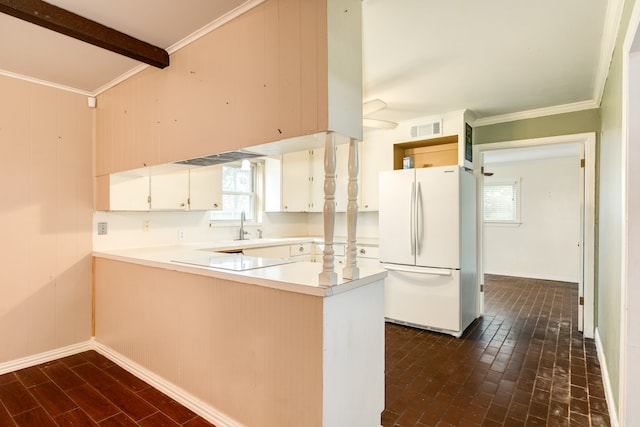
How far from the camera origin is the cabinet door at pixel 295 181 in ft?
15.0

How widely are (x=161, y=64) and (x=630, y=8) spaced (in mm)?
2744

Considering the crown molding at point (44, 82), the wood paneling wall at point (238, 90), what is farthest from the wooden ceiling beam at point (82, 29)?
the crown molding at point (44, 82)

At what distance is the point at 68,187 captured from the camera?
9.66 feet

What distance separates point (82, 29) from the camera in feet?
6.37

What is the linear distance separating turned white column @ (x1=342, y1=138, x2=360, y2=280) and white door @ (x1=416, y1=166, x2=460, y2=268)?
2.01 metres

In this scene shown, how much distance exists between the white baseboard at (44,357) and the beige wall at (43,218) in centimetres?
4

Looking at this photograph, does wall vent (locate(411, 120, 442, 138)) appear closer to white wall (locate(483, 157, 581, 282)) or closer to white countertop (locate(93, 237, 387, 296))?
white countertop (locate(93, 237, 387, 296))

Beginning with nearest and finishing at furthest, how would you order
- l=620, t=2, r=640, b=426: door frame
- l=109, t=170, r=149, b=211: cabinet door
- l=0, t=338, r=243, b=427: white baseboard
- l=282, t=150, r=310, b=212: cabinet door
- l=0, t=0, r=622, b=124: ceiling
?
l=620, t=2, r=640, b=426: door frame, l=0, t=0, r=622, b=124: ceiling, l=0, t=338, r=243, b=427: white baseboard, l=109, t=170, r=149, b=211: cabinet door, l=282, t=150, r=310, b=212: cabinet door

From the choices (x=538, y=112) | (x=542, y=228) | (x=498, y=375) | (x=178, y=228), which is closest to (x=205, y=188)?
(x=178, y=228)

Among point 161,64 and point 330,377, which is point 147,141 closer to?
point 161,64

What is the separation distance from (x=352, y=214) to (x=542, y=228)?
21.1 feet

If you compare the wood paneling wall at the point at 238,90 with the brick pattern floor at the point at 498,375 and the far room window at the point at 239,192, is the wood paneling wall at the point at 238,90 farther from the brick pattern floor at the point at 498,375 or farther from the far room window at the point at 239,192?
Result: the brick pattern floor at the point at 498,375

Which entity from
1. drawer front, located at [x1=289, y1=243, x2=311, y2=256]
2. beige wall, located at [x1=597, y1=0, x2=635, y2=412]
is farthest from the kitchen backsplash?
beige wall, located at [x1=597, y1=0, x2=635, y2=412]

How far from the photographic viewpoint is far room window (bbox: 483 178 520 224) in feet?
22.1
